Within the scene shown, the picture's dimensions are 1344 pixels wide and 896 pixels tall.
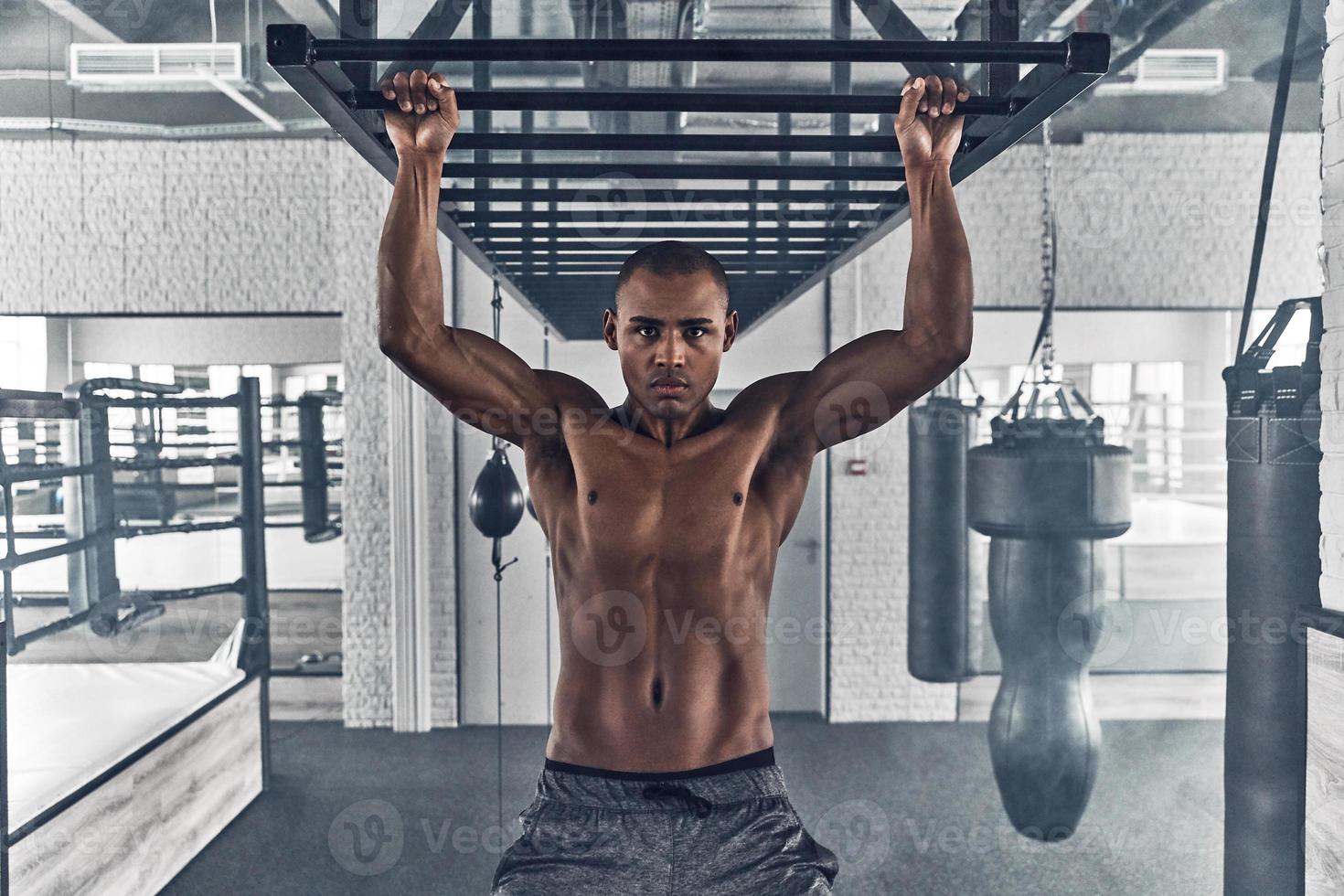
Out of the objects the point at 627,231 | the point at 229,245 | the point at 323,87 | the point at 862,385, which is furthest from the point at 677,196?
the point at 229,245

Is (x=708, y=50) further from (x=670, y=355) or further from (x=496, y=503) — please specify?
(x=496, y=503)

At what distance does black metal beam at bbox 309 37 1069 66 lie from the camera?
33.8 inches

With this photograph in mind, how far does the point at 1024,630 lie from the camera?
293 cm

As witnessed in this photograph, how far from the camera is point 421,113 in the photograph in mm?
1000

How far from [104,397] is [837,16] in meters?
3.03

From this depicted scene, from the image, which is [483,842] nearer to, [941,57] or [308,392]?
[308,392]

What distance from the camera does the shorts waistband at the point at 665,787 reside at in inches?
49.7

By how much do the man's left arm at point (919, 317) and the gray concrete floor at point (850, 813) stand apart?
8.15 ft

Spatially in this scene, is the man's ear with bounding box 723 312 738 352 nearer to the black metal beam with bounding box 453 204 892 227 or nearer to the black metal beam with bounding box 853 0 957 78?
the black metal beam with bounding box 453 204 892 227

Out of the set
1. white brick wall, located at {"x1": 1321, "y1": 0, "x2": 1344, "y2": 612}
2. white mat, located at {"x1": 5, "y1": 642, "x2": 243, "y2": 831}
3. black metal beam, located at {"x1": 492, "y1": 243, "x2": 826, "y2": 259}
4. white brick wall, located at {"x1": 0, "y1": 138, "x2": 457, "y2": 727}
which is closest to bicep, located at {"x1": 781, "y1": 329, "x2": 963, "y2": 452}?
black metal beam, located at {"x1": 492, "y1": 243, "x2": 826, "y2": 259}

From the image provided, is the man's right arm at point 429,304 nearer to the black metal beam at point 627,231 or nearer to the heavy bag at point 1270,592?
the black metal beam at point 627,231

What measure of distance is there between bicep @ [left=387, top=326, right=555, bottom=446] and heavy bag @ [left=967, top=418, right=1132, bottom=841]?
2138 millimetres

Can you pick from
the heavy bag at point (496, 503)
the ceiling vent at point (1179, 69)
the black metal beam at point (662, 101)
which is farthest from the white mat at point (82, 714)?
the ceiling vent at point (1179, 69)

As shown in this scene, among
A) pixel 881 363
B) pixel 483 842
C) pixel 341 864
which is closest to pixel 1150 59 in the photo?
pixel 881 363
